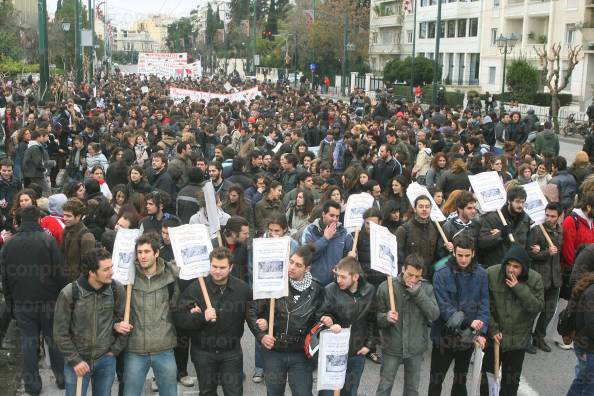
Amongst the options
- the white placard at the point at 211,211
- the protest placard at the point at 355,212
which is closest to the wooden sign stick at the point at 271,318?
the protest placard at the point at 355,212

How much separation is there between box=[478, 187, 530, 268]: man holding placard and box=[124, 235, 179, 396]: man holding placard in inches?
135

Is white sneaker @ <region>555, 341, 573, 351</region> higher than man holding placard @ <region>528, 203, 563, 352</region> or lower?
lower

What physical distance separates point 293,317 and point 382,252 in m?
0.95

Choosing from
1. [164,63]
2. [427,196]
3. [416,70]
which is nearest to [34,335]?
[427,196]

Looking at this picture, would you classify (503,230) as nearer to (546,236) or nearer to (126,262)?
(546,236)

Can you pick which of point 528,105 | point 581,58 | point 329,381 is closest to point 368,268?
point 329,381

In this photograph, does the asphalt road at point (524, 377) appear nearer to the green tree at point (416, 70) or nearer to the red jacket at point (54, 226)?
the red jacket at point (54, 226)

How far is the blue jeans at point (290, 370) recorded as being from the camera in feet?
18.8

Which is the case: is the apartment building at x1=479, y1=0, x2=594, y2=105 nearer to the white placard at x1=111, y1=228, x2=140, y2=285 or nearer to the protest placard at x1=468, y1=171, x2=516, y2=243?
the protest placard at x1=468, y1=171, x2=516, y2=243

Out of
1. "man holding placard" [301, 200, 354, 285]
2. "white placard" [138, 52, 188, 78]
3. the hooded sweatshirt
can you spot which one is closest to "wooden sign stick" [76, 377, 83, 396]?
"man holding placard" [301, 200, 354, 285]

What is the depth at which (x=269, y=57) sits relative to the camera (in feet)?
266

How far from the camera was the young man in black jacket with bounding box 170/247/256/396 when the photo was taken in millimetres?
5664

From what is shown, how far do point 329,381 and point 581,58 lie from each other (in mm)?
41378

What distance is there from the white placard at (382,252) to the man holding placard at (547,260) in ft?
7.54
